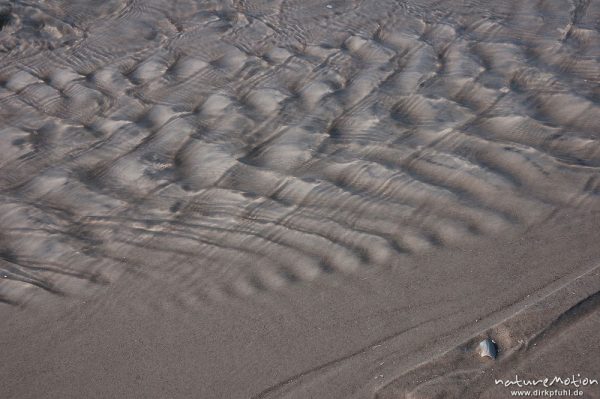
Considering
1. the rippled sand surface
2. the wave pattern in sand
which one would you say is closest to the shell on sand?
the rippled sand surface

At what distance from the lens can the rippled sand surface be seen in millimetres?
2320

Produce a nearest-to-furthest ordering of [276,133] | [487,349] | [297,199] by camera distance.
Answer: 1. [487,349]
2. [297,199]
3. [276,133]

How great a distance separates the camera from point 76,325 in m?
2.49

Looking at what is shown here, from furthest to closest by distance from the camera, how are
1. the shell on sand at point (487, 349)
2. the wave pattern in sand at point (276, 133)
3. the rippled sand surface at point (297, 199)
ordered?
the wave pattern in sand at point (276, 133)
the rippled sand surface at point (297, 199)
the shell on sand at point (487, 349)

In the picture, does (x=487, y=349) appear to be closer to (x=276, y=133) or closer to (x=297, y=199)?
(x=297, y=199)

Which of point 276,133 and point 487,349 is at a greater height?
point 276,133

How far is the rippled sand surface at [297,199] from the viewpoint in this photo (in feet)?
7.61

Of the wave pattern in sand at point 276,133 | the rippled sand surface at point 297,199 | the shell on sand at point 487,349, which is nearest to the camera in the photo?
the shell on sand at point 487,349

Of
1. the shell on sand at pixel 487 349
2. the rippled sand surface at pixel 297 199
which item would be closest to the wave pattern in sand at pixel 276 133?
the rippled sand surface at pixel 297 199

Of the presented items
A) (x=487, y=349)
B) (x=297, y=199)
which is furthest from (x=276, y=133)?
(x=487, y=349)

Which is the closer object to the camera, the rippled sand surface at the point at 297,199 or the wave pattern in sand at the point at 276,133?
the rippled sand surface at the point at 297,199

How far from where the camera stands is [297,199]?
2945 mm

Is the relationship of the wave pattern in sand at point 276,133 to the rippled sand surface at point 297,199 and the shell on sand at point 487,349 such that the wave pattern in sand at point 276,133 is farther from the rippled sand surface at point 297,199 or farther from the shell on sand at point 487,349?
the shell on sand at point 487,349

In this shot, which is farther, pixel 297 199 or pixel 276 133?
pixel 276 133
